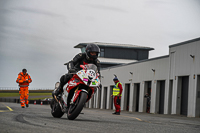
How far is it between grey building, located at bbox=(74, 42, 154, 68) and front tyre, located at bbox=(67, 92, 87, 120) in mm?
56905

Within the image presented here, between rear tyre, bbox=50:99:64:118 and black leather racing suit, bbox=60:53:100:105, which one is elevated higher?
black leather racing suit, bbox=60:53:100:105

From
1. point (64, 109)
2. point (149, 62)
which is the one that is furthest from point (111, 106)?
point (64, 109)

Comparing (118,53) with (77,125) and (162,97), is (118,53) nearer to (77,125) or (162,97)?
(162,97)

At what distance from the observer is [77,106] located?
9.47 meters

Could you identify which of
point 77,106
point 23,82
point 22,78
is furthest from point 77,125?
point 23,82

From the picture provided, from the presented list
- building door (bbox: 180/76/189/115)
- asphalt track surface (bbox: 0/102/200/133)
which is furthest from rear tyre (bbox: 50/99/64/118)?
building door (bbox: 180/76/189/115)

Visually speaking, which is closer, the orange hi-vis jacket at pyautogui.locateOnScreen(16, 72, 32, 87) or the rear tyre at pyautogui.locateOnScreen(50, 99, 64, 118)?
the rear tyre at pyautogui.locateOnScreen(50, 99, 64, 118)

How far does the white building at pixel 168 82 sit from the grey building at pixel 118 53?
26347 millimetres

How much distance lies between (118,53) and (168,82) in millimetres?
41002

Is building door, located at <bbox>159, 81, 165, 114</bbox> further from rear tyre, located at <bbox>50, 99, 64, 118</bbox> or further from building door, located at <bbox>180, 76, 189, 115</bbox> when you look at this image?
rear tyre, located at <bbox>50, 99, 64, 118</bbox>

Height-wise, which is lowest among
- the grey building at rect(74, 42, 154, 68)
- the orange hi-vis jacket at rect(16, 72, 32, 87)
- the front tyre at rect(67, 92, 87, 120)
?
the front tyre at rect(67, 92, 87, 120)

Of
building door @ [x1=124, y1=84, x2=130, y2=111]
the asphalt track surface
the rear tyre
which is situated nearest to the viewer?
the asphalt track surface

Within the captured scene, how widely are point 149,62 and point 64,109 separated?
77.5 ft

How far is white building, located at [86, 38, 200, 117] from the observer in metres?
24.9
